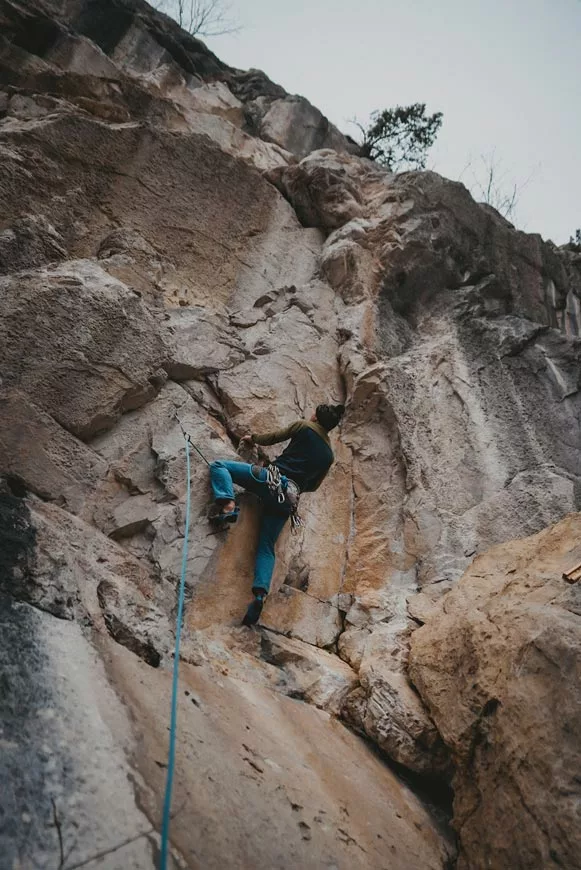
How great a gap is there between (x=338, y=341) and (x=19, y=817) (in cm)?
597

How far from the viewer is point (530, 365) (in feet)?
21.2

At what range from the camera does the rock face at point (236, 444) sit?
252cm

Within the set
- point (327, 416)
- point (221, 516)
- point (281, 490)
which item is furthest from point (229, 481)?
point (327, 416)

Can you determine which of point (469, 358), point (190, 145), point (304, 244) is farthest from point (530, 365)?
point (190, 145)

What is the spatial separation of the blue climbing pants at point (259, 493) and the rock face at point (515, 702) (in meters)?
1.40

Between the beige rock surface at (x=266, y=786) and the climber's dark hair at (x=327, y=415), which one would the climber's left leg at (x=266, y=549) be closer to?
the beige rock surface at (x=266, y=786)

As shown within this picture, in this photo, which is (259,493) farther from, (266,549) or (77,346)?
(77,346)

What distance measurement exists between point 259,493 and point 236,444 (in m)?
0.99

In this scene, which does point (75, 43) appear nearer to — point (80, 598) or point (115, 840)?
point (80, 598)

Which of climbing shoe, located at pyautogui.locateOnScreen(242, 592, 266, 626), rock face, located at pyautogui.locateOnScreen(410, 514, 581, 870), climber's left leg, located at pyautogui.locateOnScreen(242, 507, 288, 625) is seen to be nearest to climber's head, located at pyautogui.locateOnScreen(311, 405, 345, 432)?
climber's left leg, located at pyautogui.locateOnScreen(242, 507, 288, 625)

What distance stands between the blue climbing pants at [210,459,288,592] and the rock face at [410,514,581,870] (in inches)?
55.2

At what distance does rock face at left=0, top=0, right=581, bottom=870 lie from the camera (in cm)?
252

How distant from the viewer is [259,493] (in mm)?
4469

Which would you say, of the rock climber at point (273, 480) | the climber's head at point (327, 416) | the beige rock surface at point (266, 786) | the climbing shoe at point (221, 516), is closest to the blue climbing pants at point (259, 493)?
the rock climber at point (273, 480)
